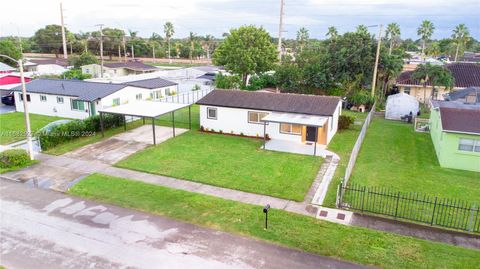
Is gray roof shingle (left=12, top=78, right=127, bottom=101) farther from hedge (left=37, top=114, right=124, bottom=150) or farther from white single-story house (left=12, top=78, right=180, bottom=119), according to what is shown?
hedge (left=37, top=114, right=124, bottom=150)

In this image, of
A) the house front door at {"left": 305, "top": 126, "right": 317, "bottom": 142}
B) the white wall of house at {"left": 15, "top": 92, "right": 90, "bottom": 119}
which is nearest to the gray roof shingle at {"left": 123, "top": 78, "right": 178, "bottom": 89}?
the white wall of house at {"left": 15, "top": 92, "right": 90, "bottom": 119}

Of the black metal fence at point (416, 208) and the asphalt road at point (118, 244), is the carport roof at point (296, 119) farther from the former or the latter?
the asphalt road at point (118, 244)

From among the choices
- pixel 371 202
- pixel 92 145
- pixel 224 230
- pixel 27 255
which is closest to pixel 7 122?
pixel 92 145

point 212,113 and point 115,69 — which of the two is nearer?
point 212,113

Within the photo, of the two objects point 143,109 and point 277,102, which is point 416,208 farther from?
point 143,109

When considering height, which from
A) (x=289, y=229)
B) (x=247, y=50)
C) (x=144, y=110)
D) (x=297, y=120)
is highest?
(x=247, y=50)

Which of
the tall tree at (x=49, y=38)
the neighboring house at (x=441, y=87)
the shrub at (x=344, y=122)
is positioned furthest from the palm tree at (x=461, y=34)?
the tall tree at (x=49, y=38)

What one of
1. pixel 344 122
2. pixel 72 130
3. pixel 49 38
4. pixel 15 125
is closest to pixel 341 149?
pixel 344 122
